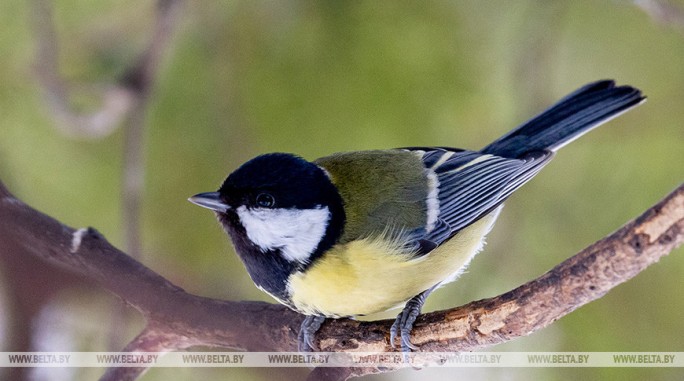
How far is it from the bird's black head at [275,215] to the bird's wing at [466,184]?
0.12m

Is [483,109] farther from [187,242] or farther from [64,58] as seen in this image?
[64,58]

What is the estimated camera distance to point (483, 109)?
3.88 ft

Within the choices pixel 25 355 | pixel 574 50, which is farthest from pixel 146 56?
pixel 574 50

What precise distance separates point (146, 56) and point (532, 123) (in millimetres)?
577

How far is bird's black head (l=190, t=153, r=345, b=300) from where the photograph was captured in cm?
76

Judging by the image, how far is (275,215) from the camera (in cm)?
78

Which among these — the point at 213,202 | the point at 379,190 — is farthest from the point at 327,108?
the point at 213,202

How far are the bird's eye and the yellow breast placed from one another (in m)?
0.08

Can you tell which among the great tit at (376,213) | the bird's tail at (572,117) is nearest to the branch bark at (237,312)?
the great tit at (376,213)

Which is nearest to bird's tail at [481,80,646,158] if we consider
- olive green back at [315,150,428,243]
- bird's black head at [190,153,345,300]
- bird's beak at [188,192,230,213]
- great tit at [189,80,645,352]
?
great tit at [189,80,645,352]

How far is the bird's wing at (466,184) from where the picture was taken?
2.85 ft

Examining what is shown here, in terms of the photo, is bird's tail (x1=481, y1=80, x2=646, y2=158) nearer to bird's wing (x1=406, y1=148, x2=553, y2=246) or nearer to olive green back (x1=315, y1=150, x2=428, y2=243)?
bird's wing (x1=406, y1=148, x2=553, y2=246)

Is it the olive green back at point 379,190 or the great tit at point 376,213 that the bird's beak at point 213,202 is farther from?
the olive green back at point 379,190

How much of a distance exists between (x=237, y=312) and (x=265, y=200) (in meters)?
0.13
